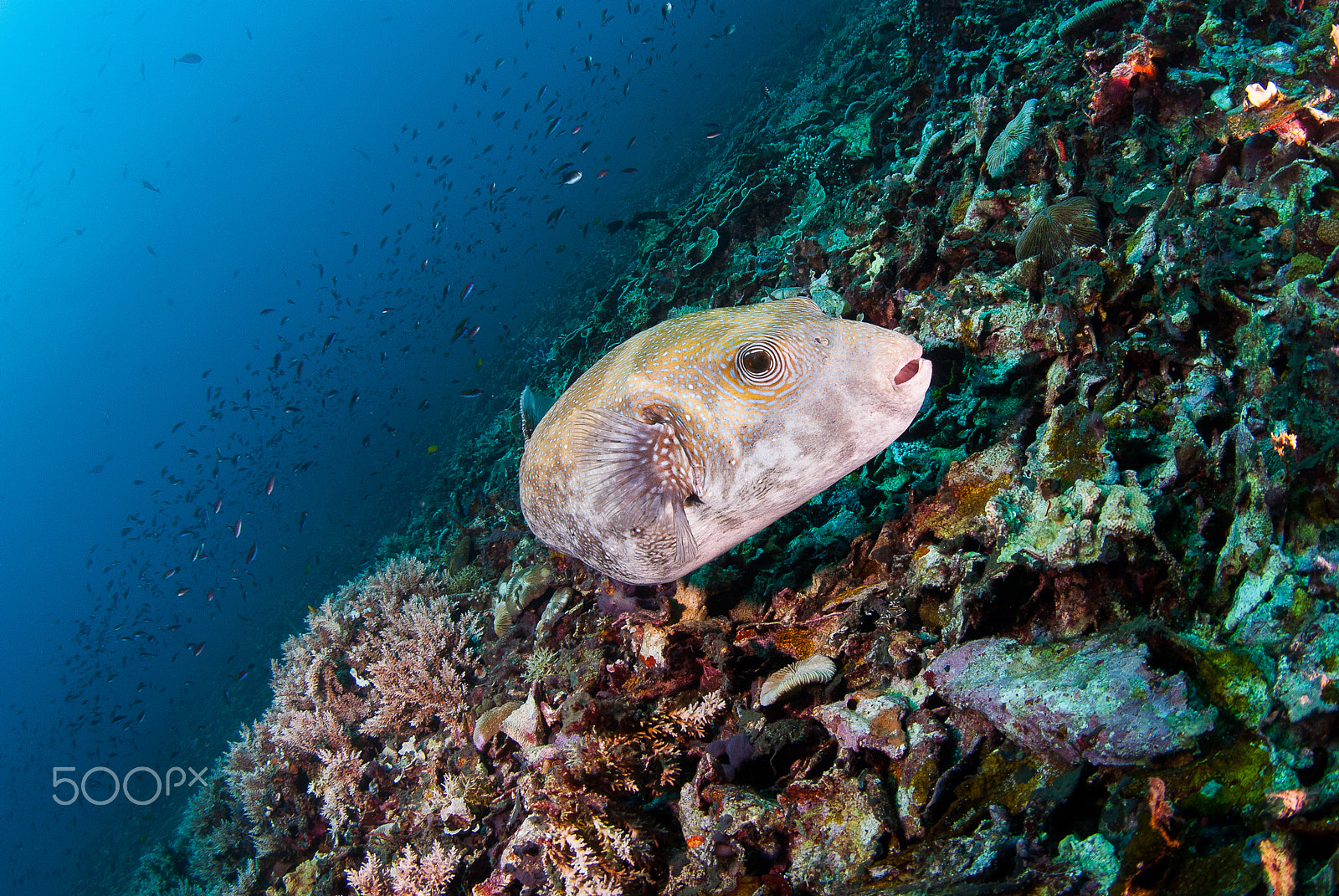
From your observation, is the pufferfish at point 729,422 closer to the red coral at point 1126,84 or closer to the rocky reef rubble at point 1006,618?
the rocky reef rubble at point 1006,618

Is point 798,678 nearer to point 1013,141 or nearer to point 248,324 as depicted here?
point 1013,141

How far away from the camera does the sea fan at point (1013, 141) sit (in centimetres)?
430

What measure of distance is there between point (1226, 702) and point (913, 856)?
38.9 inches

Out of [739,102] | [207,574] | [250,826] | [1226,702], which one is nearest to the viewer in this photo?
[1226,702]

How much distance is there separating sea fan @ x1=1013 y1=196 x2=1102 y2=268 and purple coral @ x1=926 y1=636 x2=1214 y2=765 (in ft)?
8.73

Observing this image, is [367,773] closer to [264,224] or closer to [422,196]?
[422,196]

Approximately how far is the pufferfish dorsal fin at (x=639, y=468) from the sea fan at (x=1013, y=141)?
395cm

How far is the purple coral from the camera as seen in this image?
1.51 metres

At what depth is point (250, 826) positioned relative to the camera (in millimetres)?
6254

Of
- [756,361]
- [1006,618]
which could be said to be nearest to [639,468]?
[756,361]

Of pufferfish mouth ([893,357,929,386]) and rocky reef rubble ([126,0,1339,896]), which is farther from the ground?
pufferfish mouth ([893,357,929,386])

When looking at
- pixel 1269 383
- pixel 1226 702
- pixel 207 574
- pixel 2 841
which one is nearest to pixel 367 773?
pixel 1226 702

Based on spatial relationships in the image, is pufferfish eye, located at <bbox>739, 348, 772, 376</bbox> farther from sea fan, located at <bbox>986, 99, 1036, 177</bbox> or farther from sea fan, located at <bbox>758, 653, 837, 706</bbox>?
sea fan, located at <bbox>986, 99, 1036, 177</bbox>

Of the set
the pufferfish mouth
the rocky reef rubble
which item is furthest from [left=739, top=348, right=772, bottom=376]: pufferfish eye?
the rocky reef rubble
